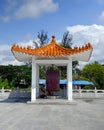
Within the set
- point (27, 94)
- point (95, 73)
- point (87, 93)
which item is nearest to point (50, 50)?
point (27, 94)

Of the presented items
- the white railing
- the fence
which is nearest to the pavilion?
the fence

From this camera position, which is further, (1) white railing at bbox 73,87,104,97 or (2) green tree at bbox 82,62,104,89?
(2) green tree at bbox 82,62,104,89

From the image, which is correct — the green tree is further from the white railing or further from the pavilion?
the pavilion

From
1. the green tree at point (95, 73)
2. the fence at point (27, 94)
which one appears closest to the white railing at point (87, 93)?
the fence at point (27, 94)

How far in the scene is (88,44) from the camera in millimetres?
15422

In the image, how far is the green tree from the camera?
34600 millimetres

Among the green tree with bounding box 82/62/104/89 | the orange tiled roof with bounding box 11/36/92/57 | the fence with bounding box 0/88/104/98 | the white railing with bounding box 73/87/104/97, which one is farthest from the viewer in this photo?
the green tree with bounding box 82/62/104/89

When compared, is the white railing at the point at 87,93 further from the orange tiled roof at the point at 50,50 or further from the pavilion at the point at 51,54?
the orange tiled roof at the point at 50,50

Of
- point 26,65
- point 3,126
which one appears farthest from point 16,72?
point 3,126

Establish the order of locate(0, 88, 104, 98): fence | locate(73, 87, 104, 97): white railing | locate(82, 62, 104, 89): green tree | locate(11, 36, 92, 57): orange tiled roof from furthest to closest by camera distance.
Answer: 1. locate(82, 62, 104, 89): green tree
2. locate(73, 87, 104, 97): white railing
3. locate(0, 88, 104, 98): fence
4. locate(11, 36, 92, 57): orange tiled roof

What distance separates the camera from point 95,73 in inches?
1518

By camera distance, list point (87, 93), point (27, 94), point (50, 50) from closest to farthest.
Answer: point (50, 50) < point (27, 94) < point (87, 93)

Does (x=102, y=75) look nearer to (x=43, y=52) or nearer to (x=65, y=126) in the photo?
(x=43, y=52)

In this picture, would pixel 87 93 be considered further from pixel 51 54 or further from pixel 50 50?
pixel 51 54
